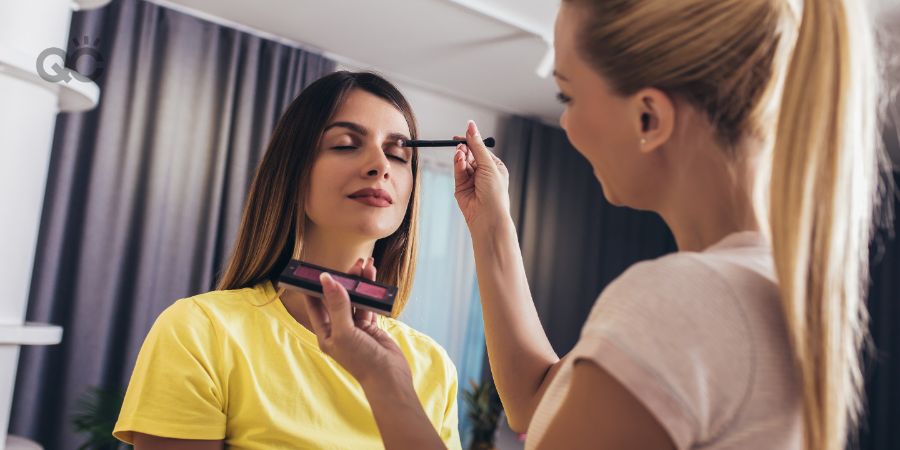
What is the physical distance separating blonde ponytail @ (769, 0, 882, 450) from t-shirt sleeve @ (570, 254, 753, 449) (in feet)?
0.18

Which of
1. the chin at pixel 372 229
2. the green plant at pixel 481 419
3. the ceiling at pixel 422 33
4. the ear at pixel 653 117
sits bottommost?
the green plant at pixel 481 419

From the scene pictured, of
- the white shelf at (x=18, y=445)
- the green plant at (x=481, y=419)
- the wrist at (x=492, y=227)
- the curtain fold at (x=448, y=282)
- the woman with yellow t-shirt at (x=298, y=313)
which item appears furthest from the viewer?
the curtain fold at (x=448, y=282)

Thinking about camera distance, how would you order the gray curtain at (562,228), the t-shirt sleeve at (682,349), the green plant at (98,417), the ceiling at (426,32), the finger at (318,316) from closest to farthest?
the t-shirt sleeve at (682,349) < the finger at (318,316) < the green plant at (98,417) < the ceiling at (426,32) < the gray curtain at (562,228)

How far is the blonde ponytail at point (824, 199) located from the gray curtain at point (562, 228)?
3769 millimetres

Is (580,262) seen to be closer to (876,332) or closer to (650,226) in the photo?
(650,226)

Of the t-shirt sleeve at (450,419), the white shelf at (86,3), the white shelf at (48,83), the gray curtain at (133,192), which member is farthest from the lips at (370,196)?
the gray curtain at (133,192)

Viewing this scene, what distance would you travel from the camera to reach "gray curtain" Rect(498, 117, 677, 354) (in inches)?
175

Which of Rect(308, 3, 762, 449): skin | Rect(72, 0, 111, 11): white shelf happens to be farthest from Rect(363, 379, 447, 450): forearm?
Rect(72, 0, 111, 11): white shelf

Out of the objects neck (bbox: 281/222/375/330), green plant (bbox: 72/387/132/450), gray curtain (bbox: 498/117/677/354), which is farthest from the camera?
gray curtain (bbox: 498/117/677/354)

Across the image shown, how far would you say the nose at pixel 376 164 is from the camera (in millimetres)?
1176

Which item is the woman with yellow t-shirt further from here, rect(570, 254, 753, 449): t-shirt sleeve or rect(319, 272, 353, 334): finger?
rect(570, 254, 753, 449): t-shirt sleeve

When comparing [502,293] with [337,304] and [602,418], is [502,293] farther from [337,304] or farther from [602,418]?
[602,418]

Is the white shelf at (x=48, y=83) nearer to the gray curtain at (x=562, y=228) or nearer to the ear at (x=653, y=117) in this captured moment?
the ear at (x=653, y=117)

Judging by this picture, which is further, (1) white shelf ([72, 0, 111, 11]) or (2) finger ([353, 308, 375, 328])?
(1) white shelf ([72, 0, 111, 11])
